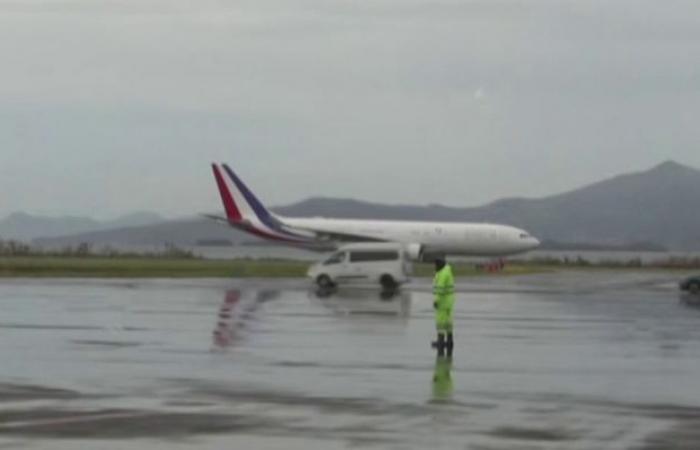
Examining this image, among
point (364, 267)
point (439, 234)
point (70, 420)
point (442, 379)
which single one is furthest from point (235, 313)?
point (439, 234)

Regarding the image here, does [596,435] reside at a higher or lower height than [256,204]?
Result: lower

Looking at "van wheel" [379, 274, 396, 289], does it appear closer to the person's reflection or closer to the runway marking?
the person's reflection

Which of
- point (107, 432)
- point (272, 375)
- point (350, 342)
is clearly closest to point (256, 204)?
point (350, 342)

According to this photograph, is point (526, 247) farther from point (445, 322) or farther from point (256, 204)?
point (445, 322)

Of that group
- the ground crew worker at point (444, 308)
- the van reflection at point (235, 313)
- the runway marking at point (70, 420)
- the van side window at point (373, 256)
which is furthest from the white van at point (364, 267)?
the runway marking at point (70, 420)

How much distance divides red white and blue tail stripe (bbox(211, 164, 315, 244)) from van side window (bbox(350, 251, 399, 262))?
32822mm

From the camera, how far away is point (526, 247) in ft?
282

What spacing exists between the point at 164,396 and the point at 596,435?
535cm

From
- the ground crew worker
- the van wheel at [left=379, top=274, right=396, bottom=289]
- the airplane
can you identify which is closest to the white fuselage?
the airplane

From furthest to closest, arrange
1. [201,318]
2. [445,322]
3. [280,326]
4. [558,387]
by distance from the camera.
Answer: [201,318], [280,326], [445,322], [558,387]

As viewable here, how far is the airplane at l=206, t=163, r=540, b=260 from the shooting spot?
274ft

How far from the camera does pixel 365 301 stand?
41.8 m

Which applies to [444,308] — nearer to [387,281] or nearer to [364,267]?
[387,281]

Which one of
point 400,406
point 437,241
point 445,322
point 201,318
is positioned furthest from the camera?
point 437,241
